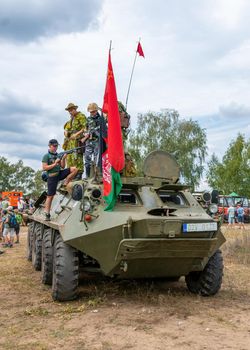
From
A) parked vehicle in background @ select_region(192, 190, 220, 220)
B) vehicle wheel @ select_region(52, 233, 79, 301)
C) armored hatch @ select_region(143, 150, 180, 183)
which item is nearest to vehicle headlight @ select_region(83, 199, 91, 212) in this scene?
vehicle wheel @ select_region(52, 233, 79, 301)

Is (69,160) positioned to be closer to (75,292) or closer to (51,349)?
(75,292)

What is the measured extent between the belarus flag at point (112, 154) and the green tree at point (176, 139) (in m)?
33.0

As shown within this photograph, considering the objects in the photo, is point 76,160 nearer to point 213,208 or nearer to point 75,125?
point 75,125

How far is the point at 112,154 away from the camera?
7.32 meters

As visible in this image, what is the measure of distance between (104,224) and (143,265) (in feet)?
2.65

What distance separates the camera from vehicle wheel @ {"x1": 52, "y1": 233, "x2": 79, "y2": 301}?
7.09m

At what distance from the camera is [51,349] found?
5.25 m

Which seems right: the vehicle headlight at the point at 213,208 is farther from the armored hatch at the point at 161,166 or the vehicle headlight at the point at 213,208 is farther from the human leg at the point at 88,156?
the human leg at the point at 88,156

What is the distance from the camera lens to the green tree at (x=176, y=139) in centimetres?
4094

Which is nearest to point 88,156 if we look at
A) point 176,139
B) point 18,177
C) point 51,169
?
point 51,169

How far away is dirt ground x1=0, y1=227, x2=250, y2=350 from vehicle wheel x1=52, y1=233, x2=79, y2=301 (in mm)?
158

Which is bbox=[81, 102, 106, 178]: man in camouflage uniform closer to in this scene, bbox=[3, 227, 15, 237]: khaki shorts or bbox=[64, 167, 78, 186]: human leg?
bbox=[64, 167, 78, 186]: human leg

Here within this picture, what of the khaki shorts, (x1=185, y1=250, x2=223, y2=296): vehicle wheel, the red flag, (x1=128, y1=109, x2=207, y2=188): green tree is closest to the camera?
(x1=185, y1=250, x2=223, y2=296): vehicle wheel

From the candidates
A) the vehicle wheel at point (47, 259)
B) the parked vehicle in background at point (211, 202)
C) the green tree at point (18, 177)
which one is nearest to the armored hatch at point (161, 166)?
the parked vehicle in background at point (211, 202)
